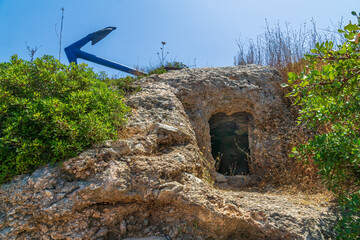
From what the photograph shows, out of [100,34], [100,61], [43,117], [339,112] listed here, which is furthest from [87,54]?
[339,112]

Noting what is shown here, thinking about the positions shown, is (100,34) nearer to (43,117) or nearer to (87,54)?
(87,54)

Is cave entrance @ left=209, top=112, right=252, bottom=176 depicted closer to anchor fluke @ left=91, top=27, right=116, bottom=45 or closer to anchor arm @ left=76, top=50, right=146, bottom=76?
anchor arm @ left=76, top=50, right=146, bottom=76

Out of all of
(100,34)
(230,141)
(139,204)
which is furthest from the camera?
(100,34)

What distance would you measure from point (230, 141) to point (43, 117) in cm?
525

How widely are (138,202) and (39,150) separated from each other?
133 centimetres

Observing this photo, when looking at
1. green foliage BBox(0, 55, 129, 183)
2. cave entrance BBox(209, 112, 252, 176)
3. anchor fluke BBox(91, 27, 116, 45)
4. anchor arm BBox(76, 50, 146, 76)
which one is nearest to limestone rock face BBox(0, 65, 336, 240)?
green foliage BBox(0, 55, 129, 183)

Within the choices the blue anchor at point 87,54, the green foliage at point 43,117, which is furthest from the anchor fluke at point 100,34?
the green foliage at point 43,117

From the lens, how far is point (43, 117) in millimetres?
2789

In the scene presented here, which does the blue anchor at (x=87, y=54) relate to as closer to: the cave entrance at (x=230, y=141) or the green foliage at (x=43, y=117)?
the cave entrance at (x=230, y=141)

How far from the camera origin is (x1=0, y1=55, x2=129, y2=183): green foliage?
2.77 meters

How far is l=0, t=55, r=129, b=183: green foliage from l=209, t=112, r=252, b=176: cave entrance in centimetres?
368

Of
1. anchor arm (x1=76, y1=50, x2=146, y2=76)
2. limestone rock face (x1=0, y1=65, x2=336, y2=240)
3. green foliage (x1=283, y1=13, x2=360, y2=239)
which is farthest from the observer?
anchor arm (x1=76, y1=50, x2=146, y2=76)

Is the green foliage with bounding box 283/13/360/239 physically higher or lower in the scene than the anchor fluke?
lower

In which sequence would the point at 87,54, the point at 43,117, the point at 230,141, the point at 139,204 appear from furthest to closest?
the point at 87,54 → the point at 230,141 → the point at 139,204 → the point at 43,117
